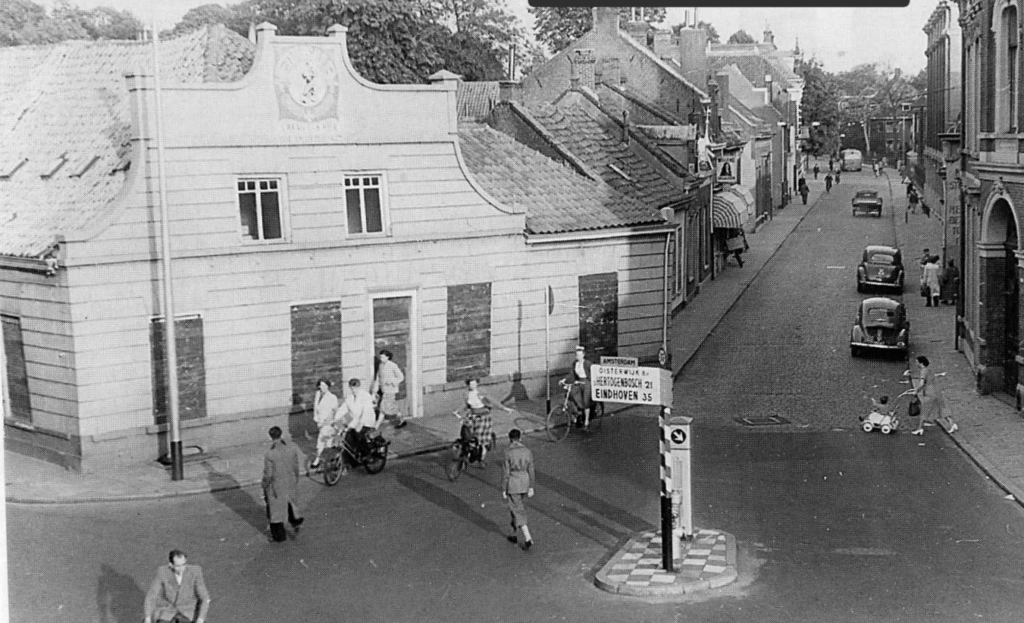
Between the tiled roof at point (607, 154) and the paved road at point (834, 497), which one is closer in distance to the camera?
the paved road at point (834, 497)

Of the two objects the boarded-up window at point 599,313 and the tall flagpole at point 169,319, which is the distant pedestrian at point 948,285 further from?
the tall flagpole at point 169,319

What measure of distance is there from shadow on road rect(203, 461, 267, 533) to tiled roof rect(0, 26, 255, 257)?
5131 mm

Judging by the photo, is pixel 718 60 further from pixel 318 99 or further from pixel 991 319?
pixel 318 99

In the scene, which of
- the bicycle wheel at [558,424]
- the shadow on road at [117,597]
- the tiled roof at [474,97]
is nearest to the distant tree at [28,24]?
the shadow on road at [117,597]

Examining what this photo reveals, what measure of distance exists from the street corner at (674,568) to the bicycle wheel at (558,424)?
26.1ft

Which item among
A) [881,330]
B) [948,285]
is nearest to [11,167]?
[881,330]

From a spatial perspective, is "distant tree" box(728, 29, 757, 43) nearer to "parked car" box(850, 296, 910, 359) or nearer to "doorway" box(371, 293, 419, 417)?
"parked car" box(850, 296, 910, 359)

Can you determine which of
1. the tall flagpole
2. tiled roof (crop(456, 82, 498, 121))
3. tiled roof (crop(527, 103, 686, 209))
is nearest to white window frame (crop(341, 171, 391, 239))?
the tall flagpole

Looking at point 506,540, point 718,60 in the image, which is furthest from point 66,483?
point 718,60

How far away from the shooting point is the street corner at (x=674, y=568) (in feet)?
53.0

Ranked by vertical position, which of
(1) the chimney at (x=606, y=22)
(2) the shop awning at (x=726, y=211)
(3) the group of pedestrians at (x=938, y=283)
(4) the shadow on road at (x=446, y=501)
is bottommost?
(4) the shadow on road at (x=446, y=501)

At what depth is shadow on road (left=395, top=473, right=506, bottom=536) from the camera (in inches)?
771

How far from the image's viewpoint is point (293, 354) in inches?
1026

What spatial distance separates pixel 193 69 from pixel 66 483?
31.7 feet
